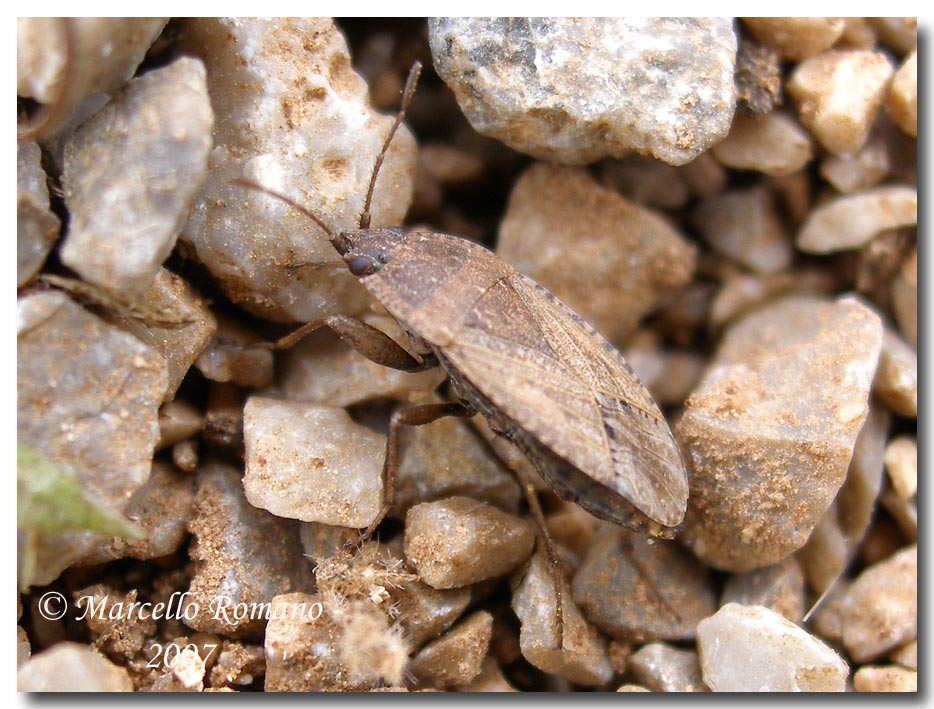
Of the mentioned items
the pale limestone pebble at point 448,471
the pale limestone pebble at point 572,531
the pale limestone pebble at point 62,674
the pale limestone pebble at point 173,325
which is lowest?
the pale limestone pebble at point 572,531

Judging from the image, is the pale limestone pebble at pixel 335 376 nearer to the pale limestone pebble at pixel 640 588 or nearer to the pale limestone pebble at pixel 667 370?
the pale limestone pebble at pixel 640 588

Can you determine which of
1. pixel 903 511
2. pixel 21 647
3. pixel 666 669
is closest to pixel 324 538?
pixel 21 647

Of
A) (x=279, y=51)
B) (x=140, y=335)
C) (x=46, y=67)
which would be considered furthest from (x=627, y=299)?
(x=46, y=67)

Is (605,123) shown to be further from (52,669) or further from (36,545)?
(52,669)

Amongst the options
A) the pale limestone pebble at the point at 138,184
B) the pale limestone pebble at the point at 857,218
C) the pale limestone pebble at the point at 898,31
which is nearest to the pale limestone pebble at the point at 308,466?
the pale limestone pebble at the point at 138,184

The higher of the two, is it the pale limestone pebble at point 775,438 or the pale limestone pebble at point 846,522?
the pale limestone pebble at point 775,438

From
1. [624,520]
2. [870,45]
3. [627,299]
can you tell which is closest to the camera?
[624,520]
